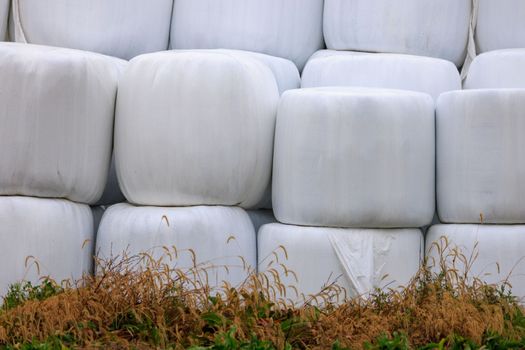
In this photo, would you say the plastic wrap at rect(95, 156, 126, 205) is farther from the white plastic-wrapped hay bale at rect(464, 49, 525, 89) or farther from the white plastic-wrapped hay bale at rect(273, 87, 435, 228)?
the white plastic-wrapped hay bale at rect(464, 49, 525, 89)

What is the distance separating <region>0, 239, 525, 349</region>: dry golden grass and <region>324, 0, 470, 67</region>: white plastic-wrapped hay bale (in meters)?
1.41

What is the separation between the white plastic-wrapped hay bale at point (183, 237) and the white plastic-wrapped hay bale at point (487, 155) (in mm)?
716

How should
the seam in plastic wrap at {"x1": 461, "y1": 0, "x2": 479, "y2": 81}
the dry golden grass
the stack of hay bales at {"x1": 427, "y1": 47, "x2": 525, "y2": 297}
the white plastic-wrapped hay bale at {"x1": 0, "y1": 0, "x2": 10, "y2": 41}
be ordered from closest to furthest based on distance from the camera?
1. the dry golden grass
2. the stack of hay bales at {"x1": 427, "y1": 47, "x2": 525, "y2": 297}
3. the white plastic-wrapped hay bale at {"x1": 0, "y1": 0, "x2": 10, "y2": 41}
4. the seam in plastic wrap at {"x1": 461, "y1": 0, "x2": 479, "y2": 81}

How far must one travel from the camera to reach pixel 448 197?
10.8 ft

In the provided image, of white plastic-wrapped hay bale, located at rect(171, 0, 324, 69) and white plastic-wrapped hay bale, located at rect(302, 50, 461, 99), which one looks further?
white plastic-wrapped hay bale, located at rect(171, 0, 324, 69)

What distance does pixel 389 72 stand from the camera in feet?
11.8

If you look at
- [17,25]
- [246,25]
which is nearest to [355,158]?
[246,25]

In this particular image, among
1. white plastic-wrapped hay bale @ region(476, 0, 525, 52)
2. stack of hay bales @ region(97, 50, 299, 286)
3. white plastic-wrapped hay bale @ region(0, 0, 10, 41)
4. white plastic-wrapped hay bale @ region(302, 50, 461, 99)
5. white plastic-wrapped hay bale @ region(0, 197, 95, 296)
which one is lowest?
white plastic-wrapped hay bale @ region(0, 197, 95, 296)

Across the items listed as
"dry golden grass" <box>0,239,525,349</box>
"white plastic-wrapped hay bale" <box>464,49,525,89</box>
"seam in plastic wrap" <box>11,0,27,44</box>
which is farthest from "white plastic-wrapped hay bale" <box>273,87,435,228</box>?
"seam in plastic wrap" <box>11,0,27,44</box>

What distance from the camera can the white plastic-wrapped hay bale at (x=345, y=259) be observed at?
3182 mm

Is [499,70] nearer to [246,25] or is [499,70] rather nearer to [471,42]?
[471,42]

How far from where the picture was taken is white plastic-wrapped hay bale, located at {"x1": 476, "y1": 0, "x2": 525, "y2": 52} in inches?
149

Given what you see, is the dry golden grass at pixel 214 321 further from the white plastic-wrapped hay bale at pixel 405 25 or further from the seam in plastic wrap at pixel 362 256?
the white plastic-wrapped hay bale at pixel 405 25

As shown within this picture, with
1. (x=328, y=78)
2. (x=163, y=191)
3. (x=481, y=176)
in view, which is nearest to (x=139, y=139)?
(x=163, y=191)
